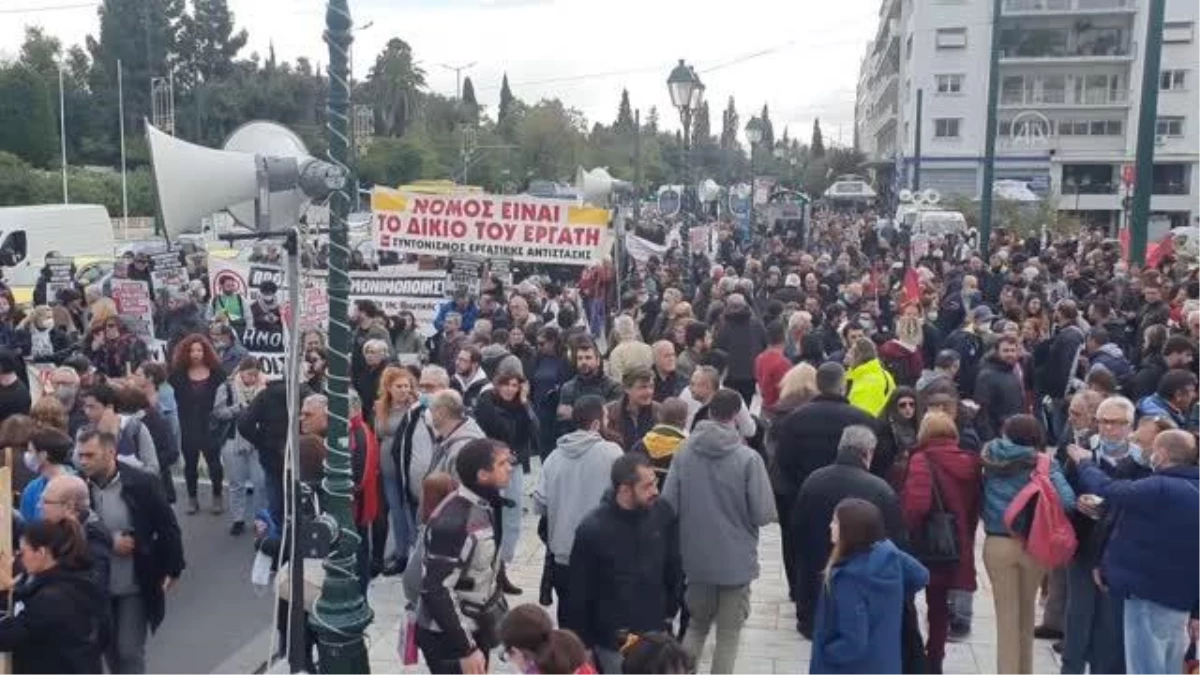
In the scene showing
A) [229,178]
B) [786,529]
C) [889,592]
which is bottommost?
[786,529]

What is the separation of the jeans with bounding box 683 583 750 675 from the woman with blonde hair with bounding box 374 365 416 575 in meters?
2.76

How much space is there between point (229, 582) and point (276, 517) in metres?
2.44

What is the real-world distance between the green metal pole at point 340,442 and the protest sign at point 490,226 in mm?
8623

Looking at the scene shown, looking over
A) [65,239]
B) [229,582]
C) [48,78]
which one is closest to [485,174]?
[48,78]

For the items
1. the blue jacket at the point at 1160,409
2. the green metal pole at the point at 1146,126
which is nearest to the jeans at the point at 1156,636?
the blue jacket at the point at 1160,409

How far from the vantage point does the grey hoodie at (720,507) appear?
693cm

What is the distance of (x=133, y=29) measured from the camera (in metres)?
79.2

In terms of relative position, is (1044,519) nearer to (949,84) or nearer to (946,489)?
(946,489)

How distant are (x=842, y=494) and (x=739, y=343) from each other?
631 cm

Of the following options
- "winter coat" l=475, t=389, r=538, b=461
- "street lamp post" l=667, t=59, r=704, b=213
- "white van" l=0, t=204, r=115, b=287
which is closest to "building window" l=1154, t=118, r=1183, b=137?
"white van" l=0, t=204, r=115, b=287

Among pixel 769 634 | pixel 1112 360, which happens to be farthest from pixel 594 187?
pixel 769 634

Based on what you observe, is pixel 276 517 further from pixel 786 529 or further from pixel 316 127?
pixel 316 127

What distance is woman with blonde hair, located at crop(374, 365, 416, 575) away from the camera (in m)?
9.39

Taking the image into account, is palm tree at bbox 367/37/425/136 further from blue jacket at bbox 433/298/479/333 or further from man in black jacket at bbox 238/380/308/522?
man in black jacket at bbox 238/380/308/522
